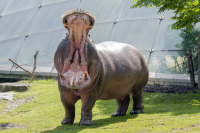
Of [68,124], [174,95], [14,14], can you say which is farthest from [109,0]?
[68,124]

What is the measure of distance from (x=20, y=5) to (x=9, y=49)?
4.22 meters

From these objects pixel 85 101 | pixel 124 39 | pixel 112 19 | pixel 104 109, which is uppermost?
pixel 112 19

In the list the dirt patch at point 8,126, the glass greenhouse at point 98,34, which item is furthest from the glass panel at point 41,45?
the dirt patch at point 8,126

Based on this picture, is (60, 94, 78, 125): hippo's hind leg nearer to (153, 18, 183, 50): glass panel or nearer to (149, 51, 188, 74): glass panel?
(149, 51, 188, 74): glass panel

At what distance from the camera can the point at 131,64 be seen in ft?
19.4

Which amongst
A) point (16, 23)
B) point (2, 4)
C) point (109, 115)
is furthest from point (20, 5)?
point (109, 115)

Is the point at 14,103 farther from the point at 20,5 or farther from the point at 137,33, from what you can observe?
the point at 20,5

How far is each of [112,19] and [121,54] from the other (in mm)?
10383

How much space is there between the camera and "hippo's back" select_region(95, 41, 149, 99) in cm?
525

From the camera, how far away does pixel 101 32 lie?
15.4m

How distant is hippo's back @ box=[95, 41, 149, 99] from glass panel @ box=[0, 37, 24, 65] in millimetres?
11939

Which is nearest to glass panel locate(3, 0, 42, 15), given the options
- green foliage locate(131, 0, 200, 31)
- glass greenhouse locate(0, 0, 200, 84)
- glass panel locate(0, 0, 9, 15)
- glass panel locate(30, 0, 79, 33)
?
glass greenhouse locate(0, 0, 200, 84)

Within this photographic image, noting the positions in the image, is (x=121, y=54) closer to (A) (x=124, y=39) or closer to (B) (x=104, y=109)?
(B) (x=104, y=109)

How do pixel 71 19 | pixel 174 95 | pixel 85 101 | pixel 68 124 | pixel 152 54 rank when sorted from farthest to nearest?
1. pixel 152 54
2. pixel 174 95
3. pixel 68 124
4. pixel 85 101
5. pixel 71 19
